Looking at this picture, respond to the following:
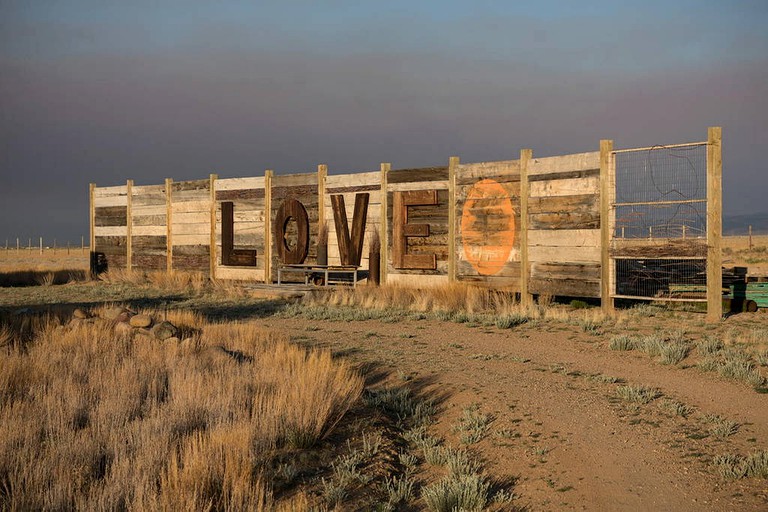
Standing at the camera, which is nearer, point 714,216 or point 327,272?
point 714,216

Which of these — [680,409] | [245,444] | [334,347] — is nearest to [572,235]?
[334,347]

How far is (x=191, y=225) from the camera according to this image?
23.8 metres

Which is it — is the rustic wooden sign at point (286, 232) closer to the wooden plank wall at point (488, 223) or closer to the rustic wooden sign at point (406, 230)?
the rustic wooden sign at point (406, 230)

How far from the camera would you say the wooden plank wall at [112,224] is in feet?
85.4

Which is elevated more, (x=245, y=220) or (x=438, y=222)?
(x=245, y=220)

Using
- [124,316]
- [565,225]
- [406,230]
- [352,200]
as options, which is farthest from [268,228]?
[565,225]

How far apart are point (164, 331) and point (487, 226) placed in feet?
29.6

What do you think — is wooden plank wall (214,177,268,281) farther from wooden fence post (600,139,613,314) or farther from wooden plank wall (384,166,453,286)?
wooden fence post (600,139,613,314)

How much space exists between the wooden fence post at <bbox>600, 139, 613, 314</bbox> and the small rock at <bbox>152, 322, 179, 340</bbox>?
929 cm

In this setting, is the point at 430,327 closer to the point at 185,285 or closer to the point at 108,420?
the point at 108,420

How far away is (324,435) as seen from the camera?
20.7 feet

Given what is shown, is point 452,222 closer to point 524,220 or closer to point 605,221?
point 524,220

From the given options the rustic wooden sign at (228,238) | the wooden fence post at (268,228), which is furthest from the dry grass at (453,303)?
the rustic wooden sign at (228,238)

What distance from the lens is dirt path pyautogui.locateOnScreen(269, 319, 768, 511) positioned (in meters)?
5.28
